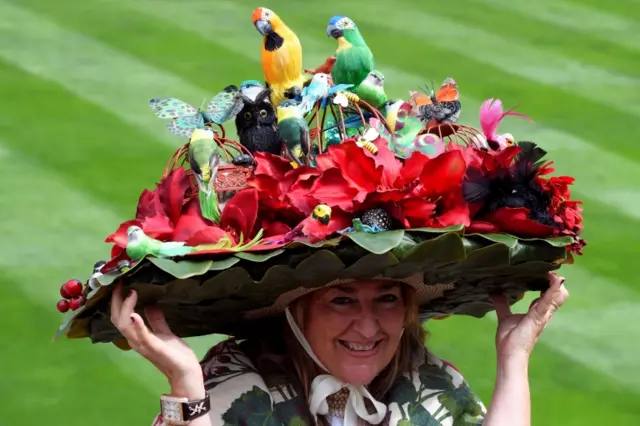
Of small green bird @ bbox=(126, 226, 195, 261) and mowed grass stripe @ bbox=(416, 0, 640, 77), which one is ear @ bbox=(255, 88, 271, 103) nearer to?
small green bird @ bbox=(126, 226, 195, 261)

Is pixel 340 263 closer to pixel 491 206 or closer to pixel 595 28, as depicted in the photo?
pixel 491 206

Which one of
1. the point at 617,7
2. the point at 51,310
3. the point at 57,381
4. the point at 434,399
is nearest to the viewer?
the point at 434,399

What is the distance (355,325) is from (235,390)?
1.40 ft

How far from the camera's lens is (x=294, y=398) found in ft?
17.2

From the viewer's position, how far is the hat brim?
4.61 m

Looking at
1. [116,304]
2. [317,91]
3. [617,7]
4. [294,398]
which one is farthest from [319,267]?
[617,7]

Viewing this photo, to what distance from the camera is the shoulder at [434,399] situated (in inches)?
210

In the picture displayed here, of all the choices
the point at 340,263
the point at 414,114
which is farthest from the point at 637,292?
the point at 340,263

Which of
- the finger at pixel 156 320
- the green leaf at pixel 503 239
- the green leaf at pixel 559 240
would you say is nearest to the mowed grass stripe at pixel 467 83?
the green leaf at pixel 559 240

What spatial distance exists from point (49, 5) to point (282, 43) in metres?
7.03

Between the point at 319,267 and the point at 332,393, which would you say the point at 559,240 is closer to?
the point at 319,267

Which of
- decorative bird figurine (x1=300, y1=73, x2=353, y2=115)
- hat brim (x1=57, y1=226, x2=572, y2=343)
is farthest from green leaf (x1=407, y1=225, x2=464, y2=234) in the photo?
decorative bird figurine (x1=300, y1=73, x2=353, y2=115)

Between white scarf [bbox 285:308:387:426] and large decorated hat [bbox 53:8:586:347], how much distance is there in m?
0.15

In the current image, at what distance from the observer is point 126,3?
12.1m
